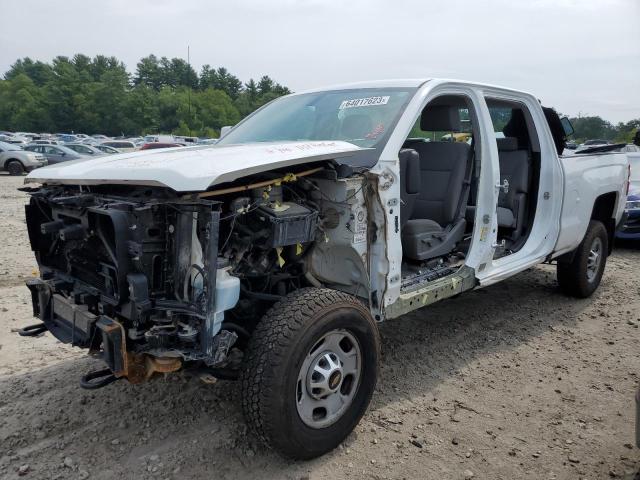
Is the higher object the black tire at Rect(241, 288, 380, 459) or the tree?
the tree

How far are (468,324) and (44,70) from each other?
11445 cm

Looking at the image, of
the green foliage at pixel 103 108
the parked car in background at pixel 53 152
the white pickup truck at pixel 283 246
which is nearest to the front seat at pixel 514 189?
the white pickup truck at pixel 283 246

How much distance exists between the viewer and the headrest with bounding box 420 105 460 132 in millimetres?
4164

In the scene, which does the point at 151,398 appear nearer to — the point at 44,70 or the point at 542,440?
the point at 542,440

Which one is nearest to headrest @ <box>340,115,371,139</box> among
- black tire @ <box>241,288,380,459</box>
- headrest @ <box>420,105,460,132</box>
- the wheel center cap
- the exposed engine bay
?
the exposed engine bay

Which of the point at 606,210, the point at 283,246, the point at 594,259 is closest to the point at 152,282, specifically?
the point at 283,246

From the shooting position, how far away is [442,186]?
14.2ft

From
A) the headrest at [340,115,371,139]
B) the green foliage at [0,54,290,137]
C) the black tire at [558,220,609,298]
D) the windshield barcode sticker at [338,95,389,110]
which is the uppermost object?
the green foliage at [0,54,290,137]

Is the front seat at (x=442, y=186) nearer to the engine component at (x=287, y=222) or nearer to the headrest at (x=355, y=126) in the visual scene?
the headrest at (x=355, y=126)

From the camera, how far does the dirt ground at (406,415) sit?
108 inches

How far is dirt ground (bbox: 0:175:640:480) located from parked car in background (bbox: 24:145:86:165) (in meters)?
20.3

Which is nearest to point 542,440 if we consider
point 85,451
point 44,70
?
point 85,451

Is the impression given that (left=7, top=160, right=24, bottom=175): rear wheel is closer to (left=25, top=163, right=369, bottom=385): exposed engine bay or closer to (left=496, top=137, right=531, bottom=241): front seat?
(left=25, top=163, right=369, bottom=385): exposed engine bay

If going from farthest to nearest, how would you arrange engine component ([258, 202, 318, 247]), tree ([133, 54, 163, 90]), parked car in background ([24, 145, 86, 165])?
tree ([133, 54, 163, 90]) < parked car in background ([24, 145, 86, 165]) < engine component ([258, 202, 318, 247])
